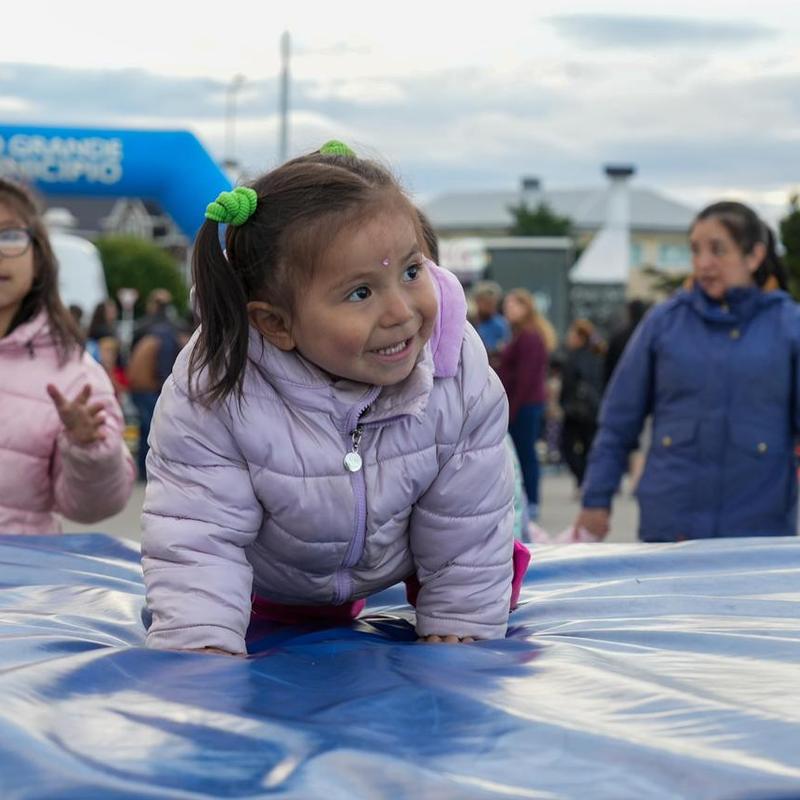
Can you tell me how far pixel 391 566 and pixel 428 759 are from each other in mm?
979

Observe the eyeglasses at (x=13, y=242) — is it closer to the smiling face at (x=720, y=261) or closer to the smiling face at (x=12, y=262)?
the smiling face at (x=12, y=262)

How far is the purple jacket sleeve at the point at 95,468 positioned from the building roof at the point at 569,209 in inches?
3045

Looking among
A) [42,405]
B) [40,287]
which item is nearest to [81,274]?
[40,287]

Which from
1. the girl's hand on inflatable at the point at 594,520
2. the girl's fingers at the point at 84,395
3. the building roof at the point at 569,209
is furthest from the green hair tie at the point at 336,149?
the building roof at the point at 569,209

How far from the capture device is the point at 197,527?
237cm

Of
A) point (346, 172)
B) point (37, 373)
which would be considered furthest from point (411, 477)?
point (37, 373)

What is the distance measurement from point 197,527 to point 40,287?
1.63 metres

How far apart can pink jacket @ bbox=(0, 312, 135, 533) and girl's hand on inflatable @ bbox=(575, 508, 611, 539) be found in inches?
76.7

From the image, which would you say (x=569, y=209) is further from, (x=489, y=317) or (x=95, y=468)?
(x=95, y=468)

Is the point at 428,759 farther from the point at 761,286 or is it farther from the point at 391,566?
the point at 761,286

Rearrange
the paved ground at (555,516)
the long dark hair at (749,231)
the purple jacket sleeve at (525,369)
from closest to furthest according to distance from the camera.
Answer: the long dark hair at (749,231) < the paved ground at (555,516) < the purple jacket sleeve at (525,369)

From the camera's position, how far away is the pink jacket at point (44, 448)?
3631 millimetres

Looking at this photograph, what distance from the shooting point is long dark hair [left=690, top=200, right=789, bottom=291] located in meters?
4.93

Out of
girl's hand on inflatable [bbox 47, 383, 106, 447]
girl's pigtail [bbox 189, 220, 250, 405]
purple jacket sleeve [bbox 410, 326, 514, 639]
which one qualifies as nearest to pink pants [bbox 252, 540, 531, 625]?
purple jacket sleeve [bbox 410, 326, 514, 639]
